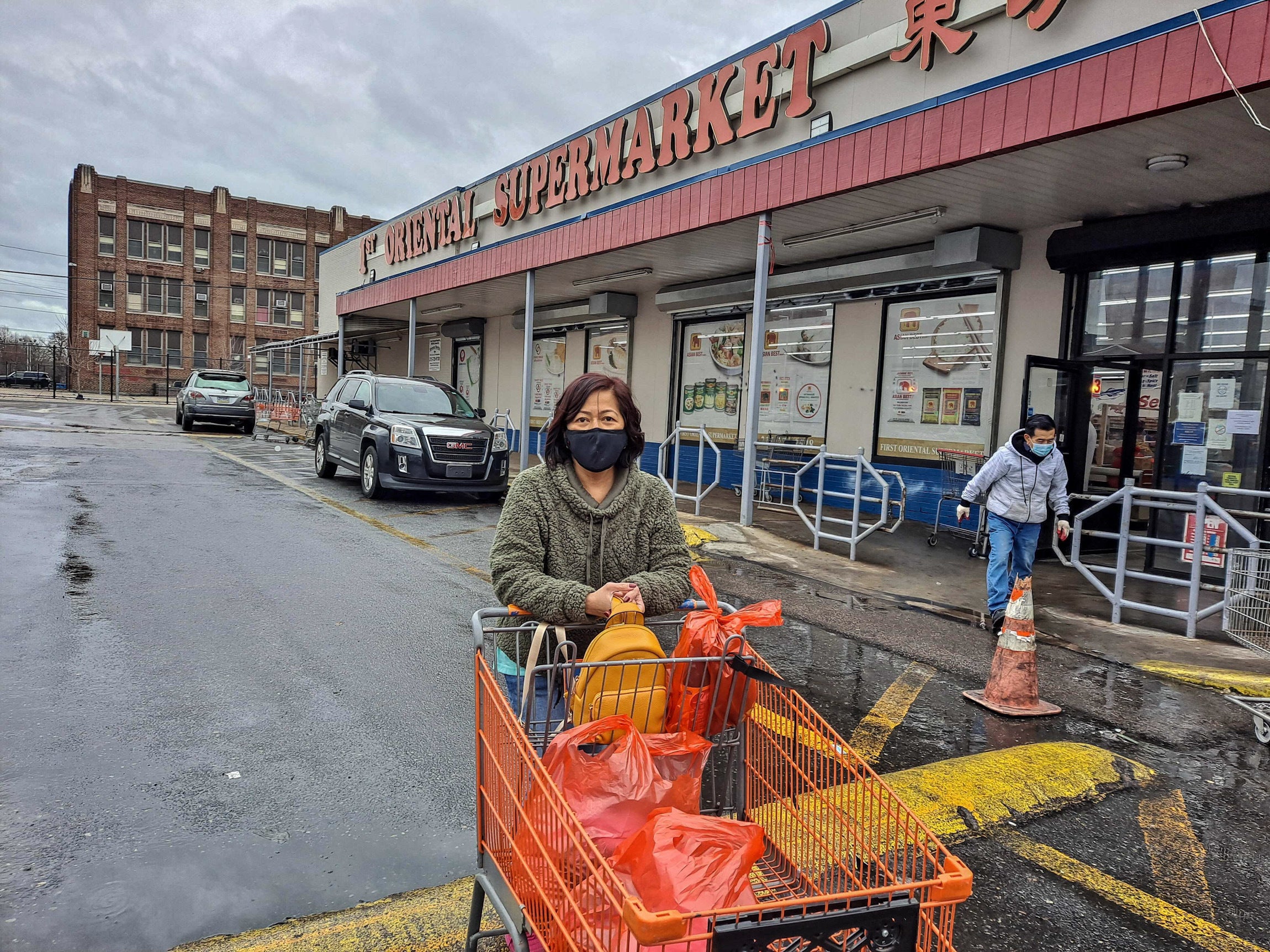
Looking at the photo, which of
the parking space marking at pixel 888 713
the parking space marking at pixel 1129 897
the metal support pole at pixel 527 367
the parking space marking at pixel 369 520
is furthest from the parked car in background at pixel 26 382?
the parking space marking at pixel 1129 897

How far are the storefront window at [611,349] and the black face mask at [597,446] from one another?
15152 millimetres

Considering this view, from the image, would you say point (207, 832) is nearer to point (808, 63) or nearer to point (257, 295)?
point (808, 63)

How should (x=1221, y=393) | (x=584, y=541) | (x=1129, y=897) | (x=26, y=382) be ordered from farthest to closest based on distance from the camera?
(x=26, y=382), (x=1221, y=393), (x=1129, y=897), (x=584, y=541)

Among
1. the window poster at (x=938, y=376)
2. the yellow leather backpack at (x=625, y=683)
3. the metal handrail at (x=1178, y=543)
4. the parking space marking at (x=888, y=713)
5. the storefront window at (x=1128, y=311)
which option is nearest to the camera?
the yellow leather backpack at (x=625, y=683)

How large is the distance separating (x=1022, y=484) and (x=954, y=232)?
5.16 metres

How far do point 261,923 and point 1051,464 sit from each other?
6239 mm

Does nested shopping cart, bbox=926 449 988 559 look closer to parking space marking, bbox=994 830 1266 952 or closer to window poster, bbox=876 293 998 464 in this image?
window poster, bbox=876 293 998 464

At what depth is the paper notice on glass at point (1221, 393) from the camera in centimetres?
881

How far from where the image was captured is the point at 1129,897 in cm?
300

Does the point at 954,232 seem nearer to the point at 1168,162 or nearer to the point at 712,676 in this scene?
the point at 1168,162

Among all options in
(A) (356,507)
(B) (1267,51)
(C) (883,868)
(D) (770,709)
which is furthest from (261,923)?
(A) (356,507)

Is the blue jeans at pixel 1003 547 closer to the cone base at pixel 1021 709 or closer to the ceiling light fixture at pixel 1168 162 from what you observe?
the cone base at pixel 1021 709

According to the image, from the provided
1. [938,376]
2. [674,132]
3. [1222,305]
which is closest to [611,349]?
[674,132]

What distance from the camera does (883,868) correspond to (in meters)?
1.83
